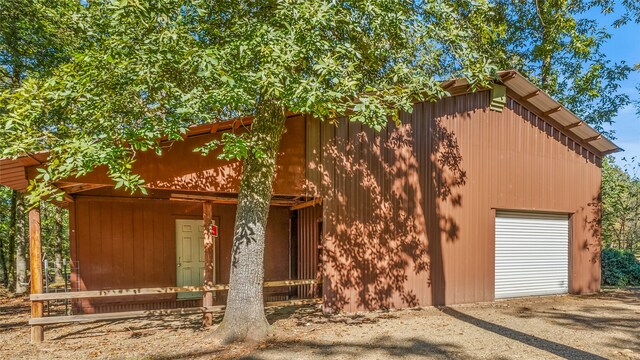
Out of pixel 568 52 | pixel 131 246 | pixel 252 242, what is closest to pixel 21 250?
pixel 131 246

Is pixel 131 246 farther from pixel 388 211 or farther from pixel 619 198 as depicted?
pixel 619 198

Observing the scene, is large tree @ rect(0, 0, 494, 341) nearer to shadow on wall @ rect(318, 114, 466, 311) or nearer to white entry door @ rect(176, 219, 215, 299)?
shadow on wall @ rect(318, 114, 466, 311)

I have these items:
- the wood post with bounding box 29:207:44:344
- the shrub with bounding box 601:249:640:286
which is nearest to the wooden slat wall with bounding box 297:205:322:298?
the wood post with bounding box 29:207:44:344

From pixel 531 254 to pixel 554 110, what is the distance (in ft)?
11.0

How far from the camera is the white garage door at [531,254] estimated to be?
8.80 metres

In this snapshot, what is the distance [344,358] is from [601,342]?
3585mm

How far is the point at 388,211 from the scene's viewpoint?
25.1ft

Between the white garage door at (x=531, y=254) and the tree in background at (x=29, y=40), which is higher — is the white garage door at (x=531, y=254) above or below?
below

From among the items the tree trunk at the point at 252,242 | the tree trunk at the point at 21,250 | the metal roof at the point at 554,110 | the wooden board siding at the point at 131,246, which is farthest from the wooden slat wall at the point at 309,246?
A: the tree trunk at the point at 21,250

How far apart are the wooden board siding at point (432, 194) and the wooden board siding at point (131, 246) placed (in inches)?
112

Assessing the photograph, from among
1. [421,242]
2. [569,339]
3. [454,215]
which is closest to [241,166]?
[421,242]

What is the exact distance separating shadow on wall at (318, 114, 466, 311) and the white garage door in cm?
158

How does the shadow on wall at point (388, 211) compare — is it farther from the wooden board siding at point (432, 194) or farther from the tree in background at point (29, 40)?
the tree in background at point (29, 40)

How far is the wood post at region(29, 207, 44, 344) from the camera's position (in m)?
5.45
